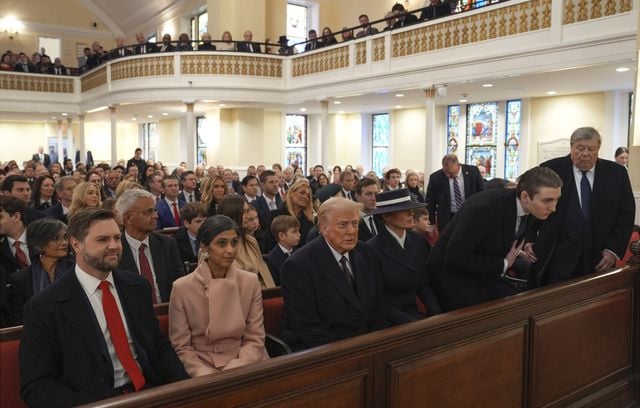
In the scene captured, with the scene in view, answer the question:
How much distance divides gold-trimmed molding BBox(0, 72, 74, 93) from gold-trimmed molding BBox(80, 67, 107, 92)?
69cm

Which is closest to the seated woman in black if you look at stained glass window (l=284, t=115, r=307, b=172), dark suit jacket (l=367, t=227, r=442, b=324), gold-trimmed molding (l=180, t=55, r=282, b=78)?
dark suit jacket (l=367, t=227, r=442, b=324)

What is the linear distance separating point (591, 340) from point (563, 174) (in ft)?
3.71

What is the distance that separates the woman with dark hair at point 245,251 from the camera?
421cm

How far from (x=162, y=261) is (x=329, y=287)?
154 centimetres

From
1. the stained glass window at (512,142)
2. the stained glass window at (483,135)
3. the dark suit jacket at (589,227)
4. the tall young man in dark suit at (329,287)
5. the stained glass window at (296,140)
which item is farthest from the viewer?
the stained glass window at (296,140)

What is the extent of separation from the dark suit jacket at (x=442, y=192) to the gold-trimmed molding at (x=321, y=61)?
8.06 m

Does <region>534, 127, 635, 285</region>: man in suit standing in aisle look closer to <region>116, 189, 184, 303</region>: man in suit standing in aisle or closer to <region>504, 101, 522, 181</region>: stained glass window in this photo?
<region>116, 189, 184, 303</region>: man in suit standing in aisle

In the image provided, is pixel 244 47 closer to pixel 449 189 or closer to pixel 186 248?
pixel 449 189

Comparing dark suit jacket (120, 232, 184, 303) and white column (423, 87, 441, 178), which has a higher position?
white column (423, 87, 441, 178)

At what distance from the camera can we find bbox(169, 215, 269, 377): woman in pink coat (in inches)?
117

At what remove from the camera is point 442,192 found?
7.33m

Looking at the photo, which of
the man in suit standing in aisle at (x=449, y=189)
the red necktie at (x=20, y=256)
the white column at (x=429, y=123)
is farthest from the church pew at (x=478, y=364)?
the white column at (x=429, y=123)

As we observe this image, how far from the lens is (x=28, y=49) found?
26812 mm

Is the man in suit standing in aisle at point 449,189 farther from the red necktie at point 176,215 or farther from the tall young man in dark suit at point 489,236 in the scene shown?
the tall young man in dark suit at point 489,236
